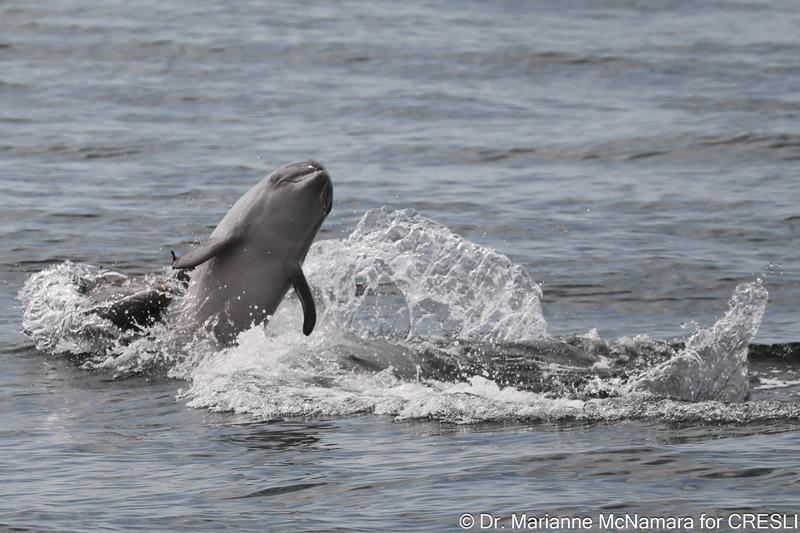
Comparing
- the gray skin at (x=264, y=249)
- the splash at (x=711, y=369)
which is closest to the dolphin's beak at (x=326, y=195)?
the gray skin at (x=264, y=249)

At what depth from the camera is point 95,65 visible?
1280 inches

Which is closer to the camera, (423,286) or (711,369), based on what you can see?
(711,369)

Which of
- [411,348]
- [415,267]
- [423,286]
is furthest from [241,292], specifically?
[415,267]

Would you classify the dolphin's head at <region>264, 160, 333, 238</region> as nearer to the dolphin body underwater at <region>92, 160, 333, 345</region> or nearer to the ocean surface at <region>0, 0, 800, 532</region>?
the dolphin body underwater at <region>92, 160, 333, 345</region>

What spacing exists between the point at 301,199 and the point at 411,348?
1730mm

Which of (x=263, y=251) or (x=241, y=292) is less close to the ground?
(x=263, y=251)

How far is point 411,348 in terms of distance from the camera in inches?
594

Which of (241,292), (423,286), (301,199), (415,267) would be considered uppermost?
(301,199)

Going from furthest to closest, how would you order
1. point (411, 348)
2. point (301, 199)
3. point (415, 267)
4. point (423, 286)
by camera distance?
point (415, 267) → point (423, 286) → point (411, 348) → point (301, 199)

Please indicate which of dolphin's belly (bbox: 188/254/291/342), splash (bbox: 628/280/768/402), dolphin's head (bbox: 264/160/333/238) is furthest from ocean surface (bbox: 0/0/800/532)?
dolphin's head (bbox: 264/160/333/238)

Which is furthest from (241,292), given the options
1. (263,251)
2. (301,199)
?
(301,199)

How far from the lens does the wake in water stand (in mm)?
12633

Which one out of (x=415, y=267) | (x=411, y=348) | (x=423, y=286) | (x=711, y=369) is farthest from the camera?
(x=415, y=267)

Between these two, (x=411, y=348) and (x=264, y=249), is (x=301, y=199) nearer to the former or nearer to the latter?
(x=264, y=249)
